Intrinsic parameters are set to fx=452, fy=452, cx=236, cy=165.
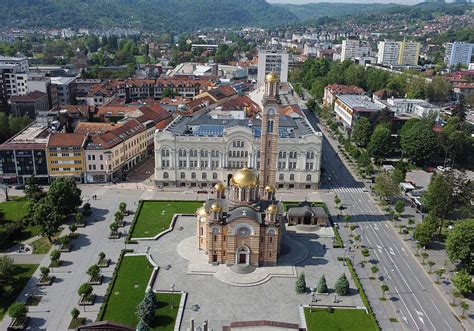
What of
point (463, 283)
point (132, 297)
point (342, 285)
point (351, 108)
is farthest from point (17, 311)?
point (351, 108)

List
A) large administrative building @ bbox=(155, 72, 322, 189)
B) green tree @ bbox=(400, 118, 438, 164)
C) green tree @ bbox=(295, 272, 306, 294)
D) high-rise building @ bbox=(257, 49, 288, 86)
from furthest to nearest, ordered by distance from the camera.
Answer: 1. high-rise building @ bbox=(257, 49, 288, 86)
2. green tree @ bbox=(400, 118, 438, 164)
3. large administrative building @ bbox=(155, 72, 322, 189)
4. green tree @ bbox=(295, 272, 306, 294)

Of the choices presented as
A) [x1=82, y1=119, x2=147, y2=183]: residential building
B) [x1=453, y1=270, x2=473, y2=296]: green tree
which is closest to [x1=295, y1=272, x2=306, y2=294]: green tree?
[x1=453, y1=270, x2=473, y2=296]: green tree

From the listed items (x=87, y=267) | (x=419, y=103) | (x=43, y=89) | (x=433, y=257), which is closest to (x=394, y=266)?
(x=433, y=257)

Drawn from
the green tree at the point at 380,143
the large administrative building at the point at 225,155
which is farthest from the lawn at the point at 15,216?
the green tree at the point at 380,143

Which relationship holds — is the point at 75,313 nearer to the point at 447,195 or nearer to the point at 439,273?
the point at 439,273

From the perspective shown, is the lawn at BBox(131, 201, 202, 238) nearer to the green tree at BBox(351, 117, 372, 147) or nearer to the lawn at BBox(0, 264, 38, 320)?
the lawn at BBox(0, 264, 38, 320)

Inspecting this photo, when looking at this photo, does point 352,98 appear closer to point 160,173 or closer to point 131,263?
point 160,173
